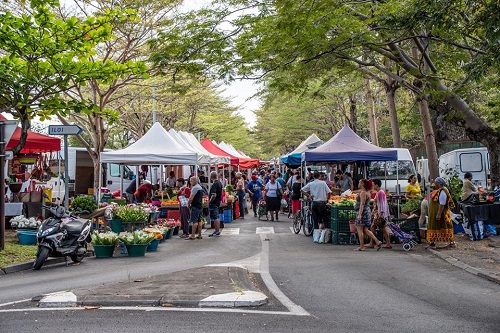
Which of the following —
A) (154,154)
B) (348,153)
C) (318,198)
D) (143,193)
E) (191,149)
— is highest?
(191,149)

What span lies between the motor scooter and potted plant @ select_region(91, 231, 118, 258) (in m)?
0.35

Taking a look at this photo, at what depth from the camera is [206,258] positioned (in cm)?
1392

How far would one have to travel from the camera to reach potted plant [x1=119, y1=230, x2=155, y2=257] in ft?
46.5

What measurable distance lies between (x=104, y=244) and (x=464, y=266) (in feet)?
25.3

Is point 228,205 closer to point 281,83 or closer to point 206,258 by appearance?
point 281,83

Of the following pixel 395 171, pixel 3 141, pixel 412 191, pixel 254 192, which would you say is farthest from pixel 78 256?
pixel 395 171

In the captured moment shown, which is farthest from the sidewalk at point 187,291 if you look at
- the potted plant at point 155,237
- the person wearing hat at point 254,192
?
the person wearing hat at point 254,192

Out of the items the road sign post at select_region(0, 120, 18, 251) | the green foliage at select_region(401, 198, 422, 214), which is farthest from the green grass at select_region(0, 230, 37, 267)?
the green foliage at select_region(401, 198, 422, 214)

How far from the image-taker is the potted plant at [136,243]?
558 inches

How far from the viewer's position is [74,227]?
13117 millimetres

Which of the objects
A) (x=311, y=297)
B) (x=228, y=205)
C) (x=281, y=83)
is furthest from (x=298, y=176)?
(x=311, y=297)

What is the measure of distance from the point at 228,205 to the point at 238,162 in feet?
34.7

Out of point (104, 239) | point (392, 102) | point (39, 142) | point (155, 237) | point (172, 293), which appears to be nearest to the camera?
point (172, 293)

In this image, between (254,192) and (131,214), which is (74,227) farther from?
(254,192)
